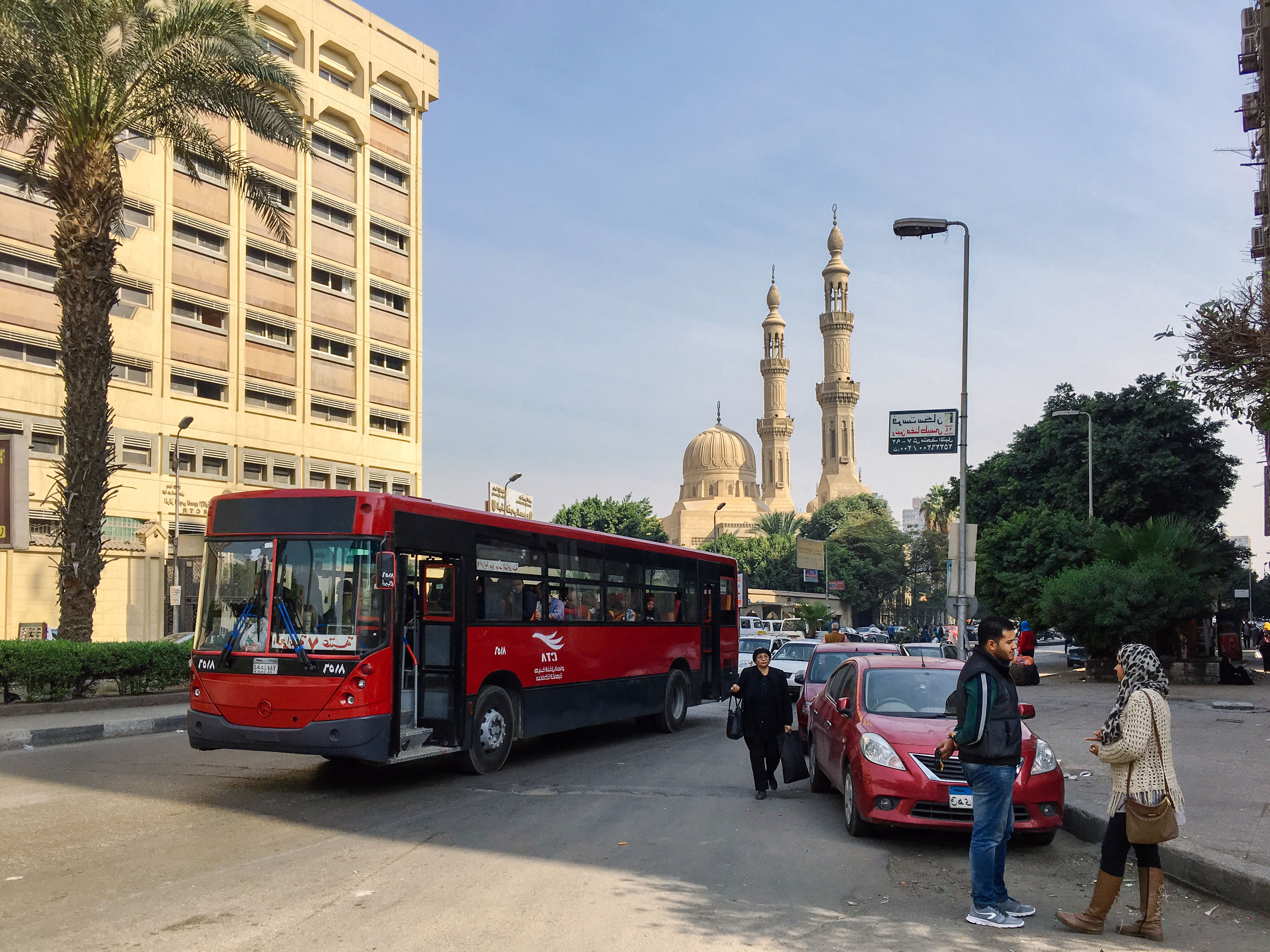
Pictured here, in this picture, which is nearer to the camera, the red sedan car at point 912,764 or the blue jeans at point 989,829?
the blue jeans at point 989,829

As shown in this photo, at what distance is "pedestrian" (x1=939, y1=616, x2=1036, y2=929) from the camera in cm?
642

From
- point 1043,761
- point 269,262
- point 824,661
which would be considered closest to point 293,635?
point 1043,761

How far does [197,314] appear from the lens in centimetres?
4366

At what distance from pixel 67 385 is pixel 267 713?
11.1 metres

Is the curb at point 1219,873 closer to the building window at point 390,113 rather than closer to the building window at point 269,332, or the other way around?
the building window at point 269,332

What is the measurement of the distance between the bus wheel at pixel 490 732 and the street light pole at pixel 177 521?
25.3 metres

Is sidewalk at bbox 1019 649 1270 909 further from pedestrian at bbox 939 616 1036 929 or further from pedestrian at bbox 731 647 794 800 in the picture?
pedestrian at bbox 731 647 794 800

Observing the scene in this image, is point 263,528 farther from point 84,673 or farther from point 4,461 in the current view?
point 4,461

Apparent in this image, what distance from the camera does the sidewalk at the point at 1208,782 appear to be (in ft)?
24.3

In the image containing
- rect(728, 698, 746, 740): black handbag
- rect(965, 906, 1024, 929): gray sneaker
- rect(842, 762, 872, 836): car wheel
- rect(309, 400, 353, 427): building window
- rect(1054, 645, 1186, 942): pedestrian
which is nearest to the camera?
rect(1054, 645, 1186, 942): pedestrian

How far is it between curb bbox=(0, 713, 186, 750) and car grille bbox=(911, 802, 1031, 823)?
38.3 feet

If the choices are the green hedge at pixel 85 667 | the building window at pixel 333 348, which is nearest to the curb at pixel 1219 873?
the green hedge at pixel 85 667

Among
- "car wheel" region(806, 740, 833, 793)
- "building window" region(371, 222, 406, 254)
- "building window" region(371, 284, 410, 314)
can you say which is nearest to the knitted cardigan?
"car wheel" region(806, 740, 833, 793)

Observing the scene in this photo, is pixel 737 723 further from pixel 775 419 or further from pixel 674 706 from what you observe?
pixel 775 419
